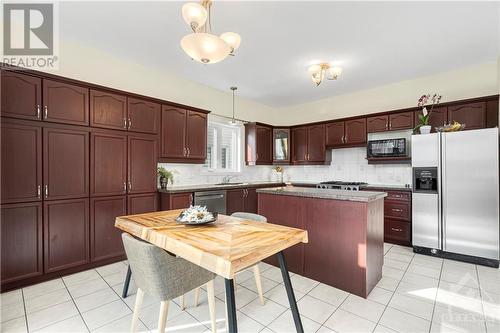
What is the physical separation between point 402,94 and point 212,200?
12.4 ft

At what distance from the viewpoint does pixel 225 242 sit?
140 centimetres

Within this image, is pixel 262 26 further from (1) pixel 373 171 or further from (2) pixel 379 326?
(1) pixel 373 171

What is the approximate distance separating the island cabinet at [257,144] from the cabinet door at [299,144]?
594mm

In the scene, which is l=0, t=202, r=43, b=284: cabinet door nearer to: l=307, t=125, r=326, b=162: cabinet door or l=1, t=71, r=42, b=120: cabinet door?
l=1, t=71, r=42, b=120: cabinet door

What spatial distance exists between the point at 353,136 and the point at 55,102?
4.53 m

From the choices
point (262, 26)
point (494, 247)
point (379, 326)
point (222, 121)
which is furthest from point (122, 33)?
point (494, 247)

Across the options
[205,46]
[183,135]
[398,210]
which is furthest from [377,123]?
[205,46]

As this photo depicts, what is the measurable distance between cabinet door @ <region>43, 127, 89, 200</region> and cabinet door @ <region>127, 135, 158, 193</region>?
1.62 feet

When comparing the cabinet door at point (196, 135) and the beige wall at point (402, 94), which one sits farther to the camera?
the cabinet door at point (196, 135)

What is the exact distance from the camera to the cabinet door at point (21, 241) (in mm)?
2262

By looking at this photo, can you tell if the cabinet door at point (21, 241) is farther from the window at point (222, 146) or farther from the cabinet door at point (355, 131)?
the cabinet door at point (355, 131)

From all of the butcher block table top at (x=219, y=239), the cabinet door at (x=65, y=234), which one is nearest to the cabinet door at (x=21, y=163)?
the cabinet door at (x=65, y=234)

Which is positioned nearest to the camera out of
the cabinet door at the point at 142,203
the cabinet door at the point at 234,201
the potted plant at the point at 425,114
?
the cabinet door at the point at 142,203

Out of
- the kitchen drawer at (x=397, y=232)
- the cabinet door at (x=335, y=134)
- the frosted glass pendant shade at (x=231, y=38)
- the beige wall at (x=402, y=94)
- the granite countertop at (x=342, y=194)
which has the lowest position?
the kitchen drawer at (x=397, y=232)
